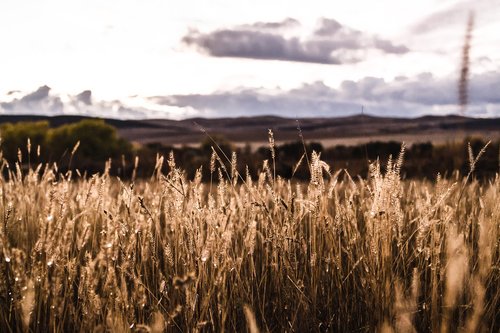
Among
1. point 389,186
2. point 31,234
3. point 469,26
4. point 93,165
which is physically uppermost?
point 469,26

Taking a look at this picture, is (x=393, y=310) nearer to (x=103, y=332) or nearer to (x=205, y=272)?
(x=205, y=272)

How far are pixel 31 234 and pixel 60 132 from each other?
19.9 m

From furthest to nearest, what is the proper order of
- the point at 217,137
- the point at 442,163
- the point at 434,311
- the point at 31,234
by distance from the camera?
the point at 217,137 → the point at 442,163 → the point at 31,234 → the point at 434,311

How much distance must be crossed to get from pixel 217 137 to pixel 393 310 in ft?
73.5

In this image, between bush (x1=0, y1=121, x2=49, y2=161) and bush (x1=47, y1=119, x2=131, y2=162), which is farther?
bush (x1=0, y1=121, x2=49, y2=161)

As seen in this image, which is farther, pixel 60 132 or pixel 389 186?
pixel 60 132

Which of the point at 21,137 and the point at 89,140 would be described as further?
the point at 21,137

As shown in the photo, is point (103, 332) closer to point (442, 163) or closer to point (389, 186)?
point (389, 186)

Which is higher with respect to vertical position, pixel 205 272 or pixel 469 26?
pixel 469 26

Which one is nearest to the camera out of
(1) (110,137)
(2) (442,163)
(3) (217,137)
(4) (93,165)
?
(2) (442,163)

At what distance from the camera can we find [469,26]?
504 centimetres

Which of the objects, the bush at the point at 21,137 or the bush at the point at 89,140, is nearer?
the bush at the point at 89,140

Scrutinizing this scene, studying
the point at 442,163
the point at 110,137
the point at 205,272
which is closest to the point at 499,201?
the point at 205,272

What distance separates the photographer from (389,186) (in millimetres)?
2512
